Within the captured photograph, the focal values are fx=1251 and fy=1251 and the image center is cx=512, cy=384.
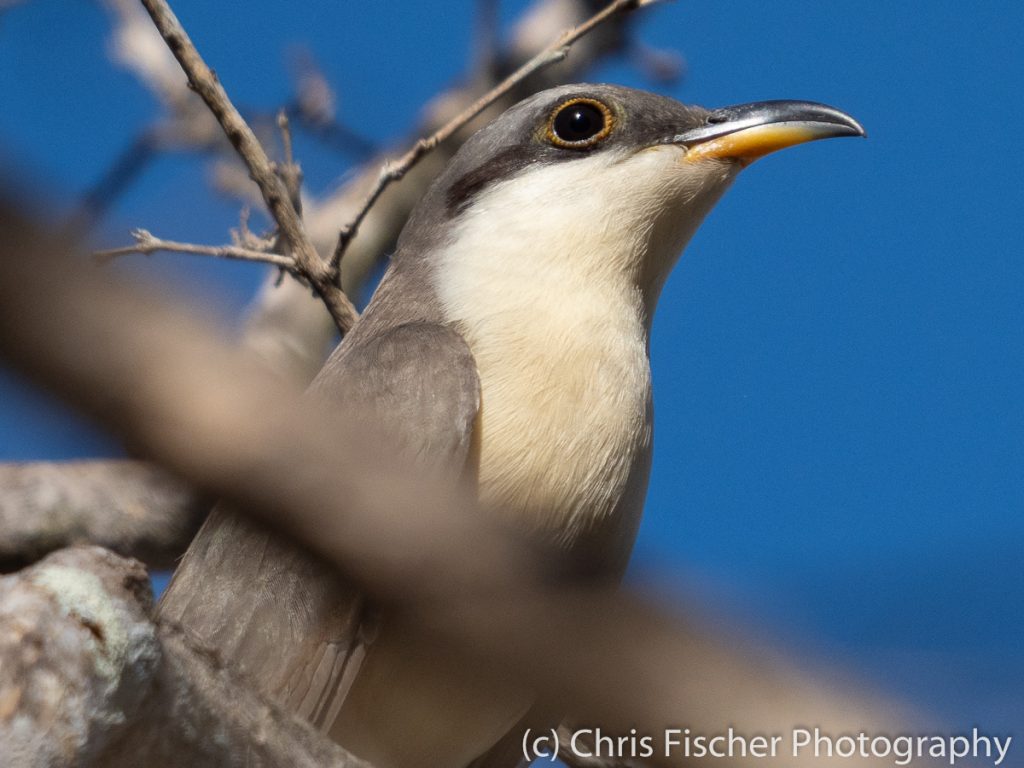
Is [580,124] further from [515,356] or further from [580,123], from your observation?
[515,356]

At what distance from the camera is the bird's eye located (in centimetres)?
504

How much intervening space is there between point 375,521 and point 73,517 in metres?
5.33

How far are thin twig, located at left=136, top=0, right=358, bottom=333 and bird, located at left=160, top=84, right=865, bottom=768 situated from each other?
26cm

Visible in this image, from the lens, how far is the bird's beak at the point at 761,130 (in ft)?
15.9

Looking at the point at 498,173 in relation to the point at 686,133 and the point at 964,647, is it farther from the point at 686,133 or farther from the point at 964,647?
the point at 964,647

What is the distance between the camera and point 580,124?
5.06m

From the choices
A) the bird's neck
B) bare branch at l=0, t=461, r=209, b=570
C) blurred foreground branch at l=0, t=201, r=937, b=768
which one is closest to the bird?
the bird's neck

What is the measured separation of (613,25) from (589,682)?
27.2ft

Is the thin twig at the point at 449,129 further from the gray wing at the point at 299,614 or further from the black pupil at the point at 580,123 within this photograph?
the gray wing at the point at 299,614

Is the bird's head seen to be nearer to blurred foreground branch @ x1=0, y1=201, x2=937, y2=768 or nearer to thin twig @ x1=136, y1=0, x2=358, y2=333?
thin twig @ x1=136, y1=0, x2=358, y2=333

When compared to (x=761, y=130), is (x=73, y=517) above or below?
below

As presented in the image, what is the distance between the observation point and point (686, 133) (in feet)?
16.5

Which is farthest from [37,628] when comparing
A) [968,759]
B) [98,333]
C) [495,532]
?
[968,759]

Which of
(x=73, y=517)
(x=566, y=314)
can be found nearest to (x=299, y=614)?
(x=566, y=314)
